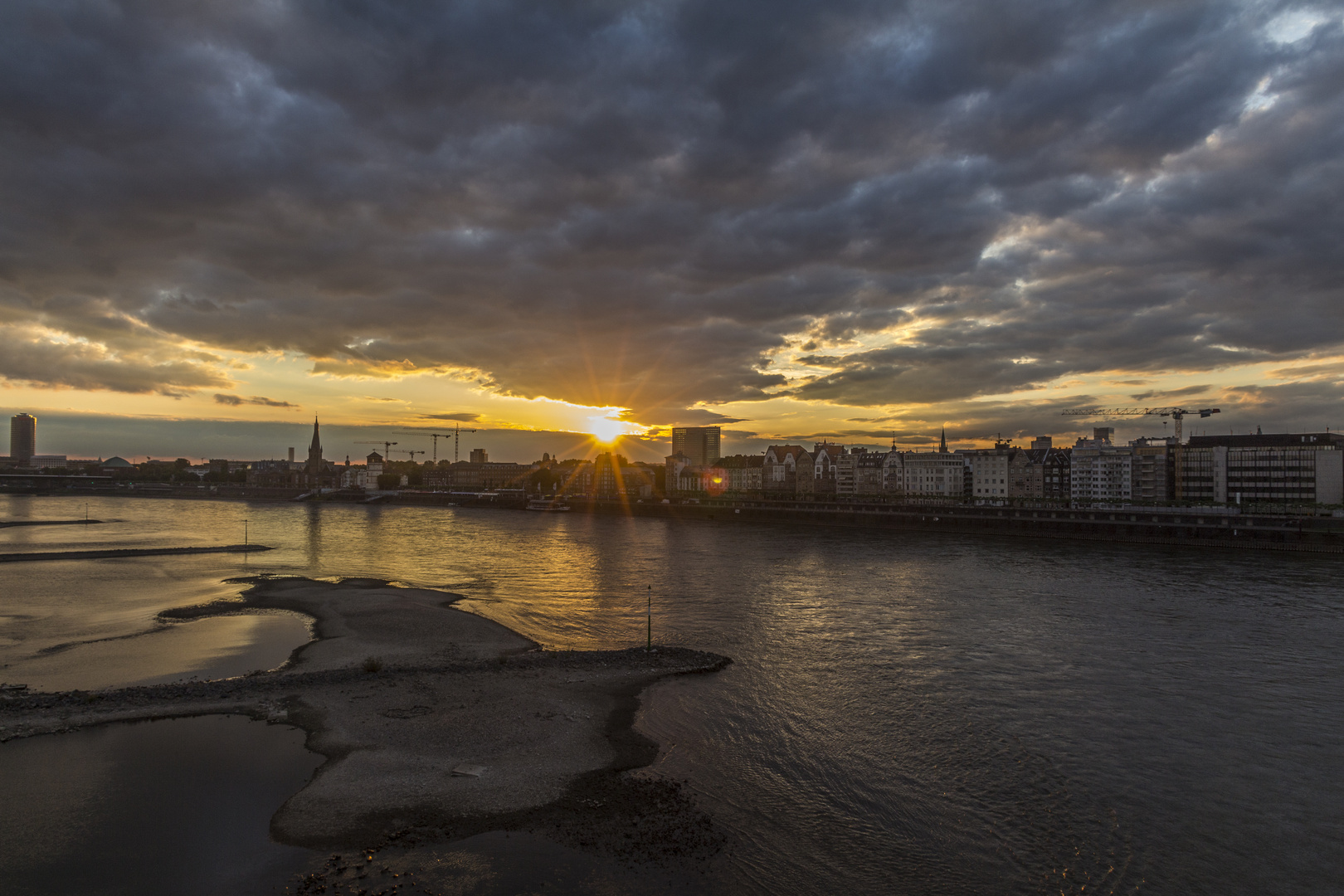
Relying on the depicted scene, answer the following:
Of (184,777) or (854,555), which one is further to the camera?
(854,555)

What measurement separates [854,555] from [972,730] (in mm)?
48780

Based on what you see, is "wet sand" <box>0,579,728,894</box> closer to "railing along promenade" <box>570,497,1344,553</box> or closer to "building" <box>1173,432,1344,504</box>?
"railing along promenade" <box>570,497,1344,553</box>

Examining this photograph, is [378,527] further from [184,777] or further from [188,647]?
[184,777]

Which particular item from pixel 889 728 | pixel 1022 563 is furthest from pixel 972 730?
pixel 1022 563

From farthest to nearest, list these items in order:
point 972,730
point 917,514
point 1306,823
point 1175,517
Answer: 1. point 917,514
2. point 1175,517
3. point 972,730
4. point 1306,823

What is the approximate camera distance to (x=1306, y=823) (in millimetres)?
14773

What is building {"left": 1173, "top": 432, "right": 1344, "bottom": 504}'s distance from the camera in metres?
115

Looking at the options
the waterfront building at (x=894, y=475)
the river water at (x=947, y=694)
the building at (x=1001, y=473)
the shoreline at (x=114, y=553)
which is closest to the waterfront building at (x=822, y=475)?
the waterfront building at (x=894, y=475)

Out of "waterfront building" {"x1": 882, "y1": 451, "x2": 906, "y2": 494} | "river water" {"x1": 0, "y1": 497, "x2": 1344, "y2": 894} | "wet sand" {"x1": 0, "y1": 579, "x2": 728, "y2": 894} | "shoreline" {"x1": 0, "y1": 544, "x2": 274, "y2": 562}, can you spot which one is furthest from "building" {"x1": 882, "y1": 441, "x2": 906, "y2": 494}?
"wet sand" {"x1": 0, "y1": 579, "x2": 728, "y2": 894}

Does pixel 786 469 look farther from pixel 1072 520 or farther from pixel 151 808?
pixel 151 808

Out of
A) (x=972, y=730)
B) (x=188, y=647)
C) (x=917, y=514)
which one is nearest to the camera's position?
(x=972, y=730)

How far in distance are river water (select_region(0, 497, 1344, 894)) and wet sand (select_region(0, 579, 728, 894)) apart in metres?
1.43

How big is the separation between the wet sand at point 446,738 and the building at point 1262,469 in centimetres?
14084

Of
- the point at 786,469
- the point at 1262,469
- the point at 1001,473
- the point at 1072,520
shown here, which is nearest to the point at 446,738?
the point at 1072,520
